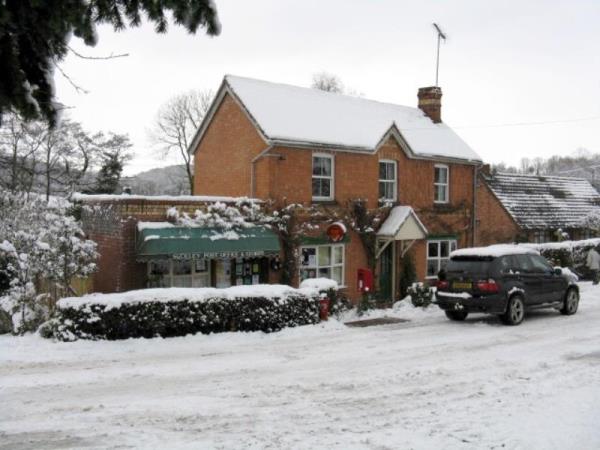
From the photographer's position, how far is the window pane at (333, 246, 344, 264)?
67.8 feet

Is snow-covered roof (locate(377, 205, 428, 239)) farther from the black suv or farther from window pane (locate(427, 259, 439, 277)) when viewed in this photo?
the black suv

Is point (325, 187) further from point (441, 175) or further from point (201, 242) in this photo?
point (441, 175)

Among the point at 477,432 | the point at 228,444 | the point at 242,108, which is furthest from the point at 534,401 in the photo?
the point at 242,108

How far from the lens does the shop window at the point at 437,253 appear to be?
24.2m

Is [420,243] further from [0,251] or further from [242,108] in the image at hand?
[0,251]

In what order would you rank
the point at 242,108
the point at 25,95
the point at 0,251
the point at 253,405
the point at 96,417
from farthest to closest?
1. the point at 242,108
2. the point at 0,251
3. the point at 253,405
4. the point at 96,417
5. the point at 25,95

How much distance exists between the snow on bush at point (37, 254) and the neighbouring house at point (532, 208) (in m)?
17.7

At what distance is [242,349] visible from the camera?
12406 millimetres

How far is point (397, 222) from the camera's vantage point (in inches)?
843

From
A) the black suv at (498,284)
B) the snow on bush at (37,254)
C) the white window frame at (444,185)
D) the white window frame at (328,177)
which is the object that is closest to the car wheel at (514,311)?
the black suv at (498,284)

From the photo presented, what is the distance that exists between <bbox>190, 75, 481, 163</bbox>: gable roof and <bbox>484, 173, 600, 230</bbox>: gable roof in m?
4.37

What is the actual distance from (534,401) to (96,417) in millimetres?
5886

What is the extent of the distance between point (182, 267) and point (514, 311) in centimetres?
898

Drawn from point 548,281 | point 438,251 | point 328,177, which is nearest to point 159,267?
point 328,177
